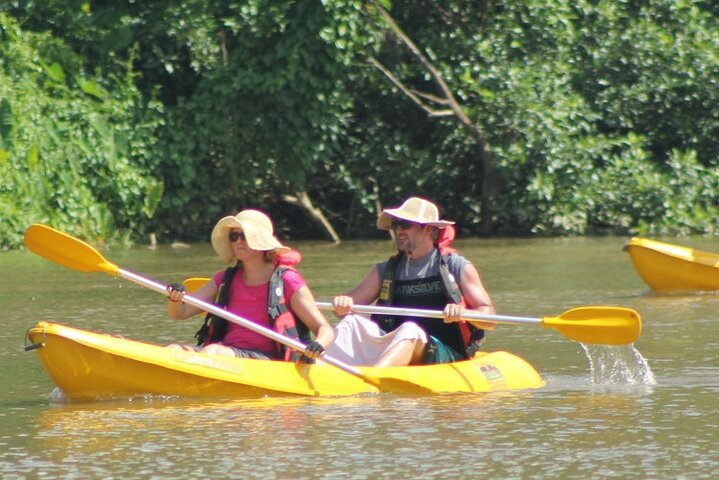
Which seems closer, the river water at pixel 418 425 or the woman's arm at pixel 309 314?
the river water at pixel 418 425

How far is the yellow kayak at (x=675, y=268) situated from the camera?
1195cm

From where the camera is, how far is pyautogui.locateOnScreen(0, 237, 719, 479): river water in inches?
222

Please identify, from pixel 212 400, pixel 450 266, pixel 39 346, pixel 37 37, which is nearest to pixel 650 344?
pixel 450 266

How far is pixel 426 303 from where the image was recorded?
7785mm

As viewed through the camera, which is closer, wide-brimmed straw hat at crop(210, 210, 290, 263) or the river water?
the river water

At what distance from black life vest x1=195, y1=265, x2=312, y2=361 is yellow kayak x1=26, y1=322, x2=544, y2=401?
0.52 ft

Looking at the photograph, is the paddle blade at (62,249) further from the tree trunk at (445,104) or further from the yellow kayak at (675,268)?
the tree trunk at (445,104)

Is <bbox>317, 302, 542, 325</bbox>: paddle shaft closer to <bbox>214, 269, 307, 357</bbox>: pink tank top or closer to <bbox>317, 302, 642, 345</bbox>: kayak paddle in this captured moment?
<bbox>317, 302, 642, 345</bbox>: kayak paddle

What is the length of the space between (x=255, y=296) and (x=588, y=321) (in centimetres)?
179

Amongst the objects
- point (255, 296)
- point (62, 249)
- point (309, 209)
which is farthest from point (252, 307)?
point (309, 209)

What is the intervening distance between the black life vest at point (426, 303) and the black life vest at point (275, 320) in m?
0.64

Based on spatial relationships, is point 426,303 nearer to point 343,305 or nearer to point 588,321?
point 343,305

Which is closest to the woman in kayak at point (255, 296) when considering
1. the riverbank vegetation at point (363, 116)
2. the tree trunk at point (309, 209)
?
the riverbank vegetation at point (363, 116)

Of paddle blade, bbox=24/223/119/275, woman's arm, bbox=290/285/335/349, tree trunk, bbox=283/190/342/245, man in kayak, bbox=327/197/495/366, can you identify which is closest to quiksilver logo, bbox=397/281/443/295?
man in kayak, bbox=327/197/495/366
